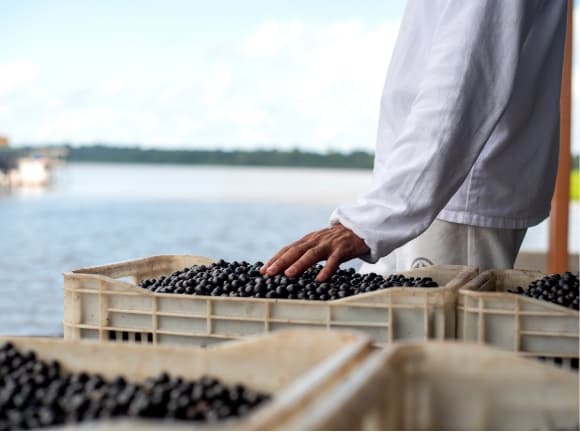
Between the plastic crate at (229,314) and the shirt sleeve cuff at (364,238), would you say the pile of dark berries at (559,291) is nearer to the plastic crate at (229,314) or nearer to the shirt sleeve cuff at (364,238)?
the plastic crate at (229,314)

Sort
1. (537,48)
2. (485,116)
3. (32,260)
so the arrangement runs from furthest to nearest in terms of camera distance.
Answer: (32,260) → (537,48) → (485,116)

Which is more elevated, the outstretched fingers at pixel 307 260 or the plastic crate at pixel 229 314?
the outstretched fingers at pixel 307 260

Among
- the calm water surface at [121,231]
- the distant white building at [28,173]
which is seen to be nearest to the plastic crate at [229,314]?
the calm water surface at [121,231]

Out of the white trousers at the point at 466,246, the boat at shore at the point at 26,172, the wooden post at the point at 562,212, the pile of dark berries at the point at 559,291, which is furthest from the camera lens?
the boat at shore at the point at 26,172

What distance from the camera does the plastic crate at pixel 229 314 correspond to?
139cm

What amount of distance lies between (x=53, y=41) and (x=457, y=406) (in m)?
58.0

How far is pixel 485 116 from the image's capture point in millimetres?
1735

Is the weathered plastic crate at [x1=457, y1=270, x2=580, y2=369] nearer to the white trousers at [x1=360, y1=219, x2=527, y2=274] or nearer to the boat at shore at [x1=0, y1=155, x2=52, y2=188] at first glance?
the white trousers at [x1=360, y1=219, x2=527, y2=274]

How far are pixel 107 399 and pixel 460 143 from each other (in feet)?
3.13

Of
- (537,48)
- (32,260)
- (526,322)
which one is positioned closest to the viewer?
(526,322)

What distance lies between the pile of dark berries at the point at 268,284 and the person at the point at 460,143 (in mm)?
48

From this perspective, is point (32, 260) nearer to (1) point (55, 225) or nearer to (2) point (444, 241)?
(1) point (55, 225)

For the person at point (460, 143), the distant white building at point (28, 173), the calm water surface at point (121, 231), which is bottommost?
the calm water surface at point (121, 231)

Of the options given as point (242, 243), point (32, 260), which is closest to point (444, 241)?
point (32, 260)
